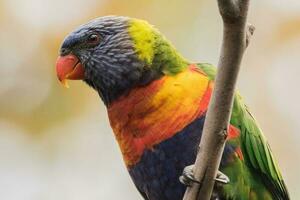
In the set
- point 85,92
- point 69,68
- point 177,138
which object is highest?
point 69,68

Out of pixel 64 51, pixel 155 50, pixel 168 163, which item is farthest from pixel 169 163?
pixel 64 51

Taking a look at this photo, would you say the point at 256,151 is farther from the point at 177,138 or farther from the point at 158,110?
the point at 158,110

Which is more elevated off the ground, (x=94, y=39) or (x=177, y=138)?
(x=94, y=39)

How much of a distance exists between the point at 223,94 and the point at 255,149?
3.28 ft

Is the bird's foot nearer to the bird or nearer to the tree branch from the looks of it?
the tree branch

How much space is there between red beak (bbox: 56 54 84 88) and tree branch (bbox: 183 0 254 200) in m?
1.20

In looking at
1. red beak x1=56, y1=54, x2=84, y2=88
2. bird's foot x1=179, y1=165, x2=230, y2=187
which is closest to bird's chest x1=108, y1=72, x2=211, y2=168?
red beak x1=56, y1=54, x2=84, y2=88

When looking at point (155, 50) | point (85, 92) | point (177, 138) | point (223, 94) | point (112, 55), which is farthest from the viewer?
point (85, 92)

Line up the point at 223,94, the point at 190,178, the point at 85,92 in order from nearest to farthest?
the point at 223,94
the point at 190,178
the point at 85,92

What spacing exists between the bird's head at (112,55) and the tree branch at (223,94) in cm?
98

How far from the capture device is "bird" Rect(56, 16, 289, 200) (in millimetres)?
3168

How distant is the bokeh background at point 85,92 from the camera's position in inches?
225

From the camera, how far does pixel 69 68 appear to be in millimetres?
3529

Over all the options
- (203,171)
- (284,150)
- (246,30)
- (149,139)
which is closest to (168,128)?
(149,139)
